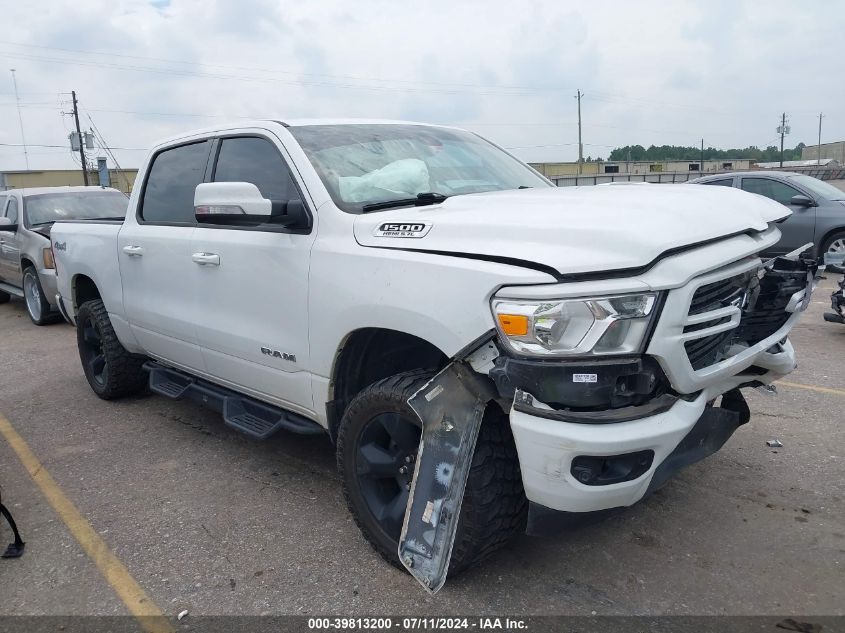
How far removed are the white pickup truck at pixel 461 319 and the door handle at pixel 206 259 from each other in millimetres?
17

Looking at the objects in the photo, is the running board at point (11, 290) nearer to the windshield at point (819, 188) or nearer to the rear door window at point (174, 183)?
the rear door window at point (174, 183)

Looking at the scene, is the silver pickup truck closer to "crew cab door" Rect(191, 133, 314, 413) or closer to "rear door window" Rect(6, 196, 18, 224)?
"rear door window" Rect(6, 196, 18, 224)

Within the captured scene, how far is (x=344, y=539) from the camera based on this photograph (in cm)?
335

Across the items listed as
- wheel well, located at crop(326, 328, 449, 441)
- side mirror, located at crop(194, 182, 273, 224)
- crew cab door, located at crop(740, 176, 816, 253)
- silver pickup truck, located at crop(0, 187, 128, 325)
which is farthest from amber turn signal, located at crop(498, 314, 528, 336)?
crew cab door, located at crop(740, 176, 816, 253)

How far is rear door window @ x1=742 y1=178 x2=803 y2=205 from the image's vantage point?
10.7 meters

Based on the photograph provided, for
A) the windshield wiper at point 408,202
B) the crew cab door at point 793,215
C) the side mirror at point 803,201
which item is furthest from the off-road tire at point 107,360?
the side mirror at point 803,201

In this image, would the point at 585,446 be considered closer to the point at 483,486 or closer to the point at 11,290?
the point at 483,486

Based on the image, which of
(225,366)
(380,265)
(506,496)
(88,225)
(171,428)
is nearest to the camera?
(506,496)

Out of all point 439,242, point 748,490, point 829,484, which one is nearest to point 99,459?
point 439,242

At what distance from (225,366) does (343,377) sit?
1002 mm

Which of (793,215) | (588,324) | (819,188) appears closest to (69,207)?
(588,324)

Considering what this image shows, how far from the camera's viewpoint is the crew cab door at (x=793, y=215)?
10.4m

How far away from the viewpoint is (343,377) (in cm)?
328

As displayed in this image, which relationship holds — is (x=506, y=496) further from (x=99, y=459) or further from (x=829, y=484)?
(x=99, y=459)
